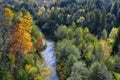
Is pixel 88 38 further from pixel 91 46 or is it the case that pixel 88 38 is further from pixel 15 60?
pixel 15 60

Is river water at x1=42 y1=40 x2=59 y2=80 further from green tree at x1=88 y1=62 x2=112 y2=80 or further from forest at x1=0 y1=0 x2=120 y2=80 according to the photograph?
green tree at x1=88 y1=62 x2=112 y2=80

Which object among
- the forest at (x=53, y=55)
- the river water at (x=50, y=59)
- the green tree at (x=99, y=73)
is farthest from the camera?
the river water at (x=50, y=59)

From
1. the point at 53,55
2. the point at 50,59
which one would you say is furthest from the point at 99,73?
the point at 53,55

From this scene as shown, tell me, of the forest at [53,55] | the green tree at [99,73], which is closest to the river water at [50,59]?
the forest at [53,55]

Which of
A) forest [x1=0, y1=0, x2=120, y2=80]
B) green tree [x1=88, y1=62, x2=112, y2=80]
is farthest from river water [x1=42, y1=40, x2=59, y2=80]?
green tree [x1=88, y1=62, x2=112, y2=80]

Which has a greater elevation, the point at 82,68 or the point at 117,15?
the point at 117,15

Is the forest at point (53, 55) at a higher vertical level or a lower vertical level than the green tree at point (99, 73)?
higher

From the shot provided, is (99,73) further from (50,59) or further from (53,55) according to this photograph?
(53,55)

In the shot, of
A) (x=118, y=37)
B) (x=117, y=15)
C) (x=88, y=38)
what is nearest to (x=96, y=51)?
(x=118, y=37)

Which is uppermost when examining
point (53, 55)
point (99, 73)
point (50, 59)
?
point (53, 55)

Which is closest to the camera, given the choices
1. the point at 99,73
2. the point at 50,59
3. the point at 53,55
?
the point at 99,73

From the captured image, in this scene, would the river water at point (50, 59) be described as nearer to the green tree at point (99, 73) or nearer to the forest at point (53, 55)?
the forest at point (53, 55)
